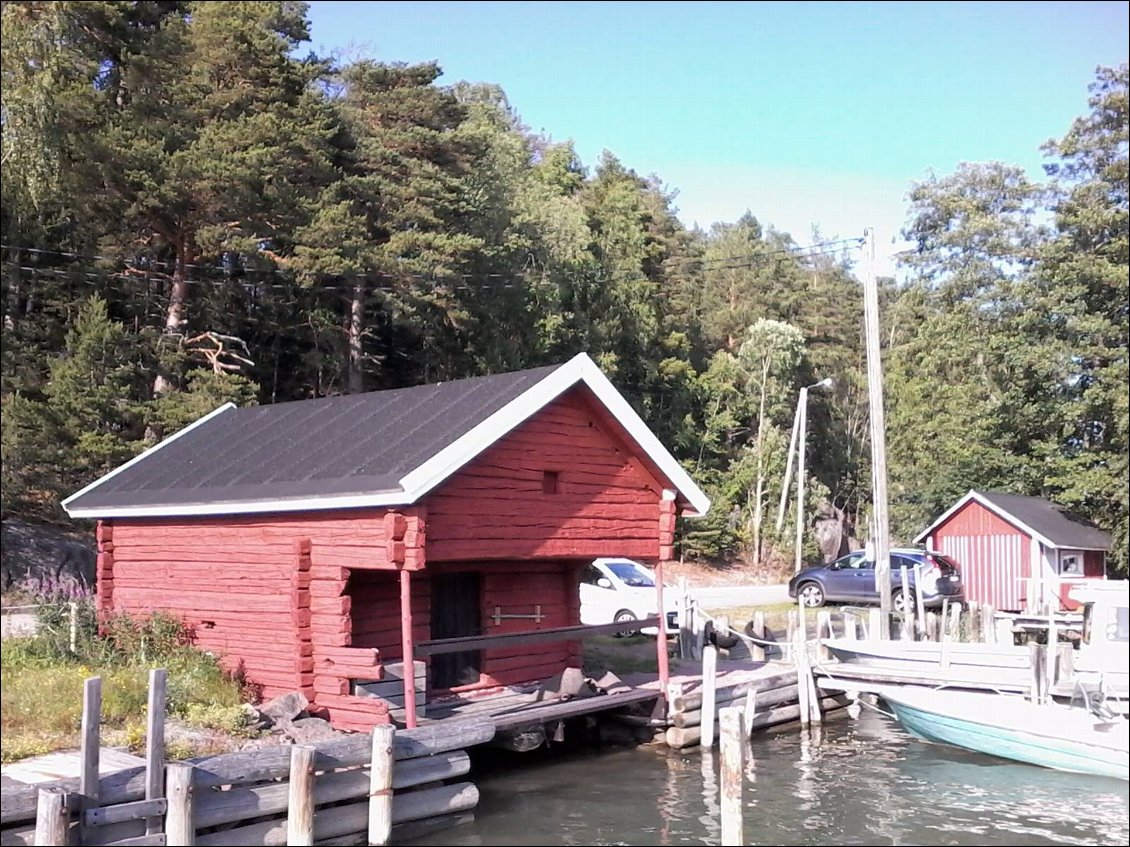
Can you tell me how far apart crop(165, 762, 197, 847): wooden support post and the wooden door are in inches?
265

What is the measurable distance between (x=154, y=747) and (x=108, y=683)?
321cm

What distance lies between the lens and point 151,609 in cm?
1698

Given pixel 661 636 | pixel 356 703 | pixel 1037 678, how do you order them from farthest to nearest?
pixel 1037 678, pixel 661 636, pixel 356 703

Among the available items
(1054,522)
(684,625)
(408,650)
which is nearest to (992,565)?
(1054,522)

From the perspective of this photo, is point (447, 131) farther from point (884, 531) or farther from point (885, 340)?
point (885, 340)

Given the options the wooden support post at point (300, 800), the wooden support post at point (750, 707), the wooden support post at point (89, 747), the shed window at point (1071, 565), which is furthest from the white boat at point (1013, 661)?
the wooden support post at point (89, 747)

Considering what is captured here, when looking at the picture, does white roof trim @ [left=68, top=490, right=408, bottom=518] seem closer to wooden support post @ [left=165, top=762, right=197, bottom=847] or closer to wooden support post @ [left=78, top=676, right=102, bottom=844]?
wooden support post @ [left=165, top=762, right=197, bottom=847]

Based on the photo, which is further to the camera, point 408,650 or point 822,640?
point 822,640

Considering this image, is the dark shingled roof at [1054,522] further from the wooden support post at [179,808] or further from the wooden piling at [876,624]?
the wooden support post at [179,808]

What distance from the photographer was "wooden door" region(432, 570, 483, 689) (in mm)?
17297

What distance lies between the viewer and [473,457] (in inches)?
571

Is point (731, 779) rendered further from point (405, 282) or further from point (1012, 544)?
point (405, 282)

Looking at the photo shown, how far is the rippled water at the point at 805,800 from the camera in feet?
42.2

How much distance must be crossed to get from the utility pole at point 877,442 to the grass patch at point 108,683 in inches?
556
